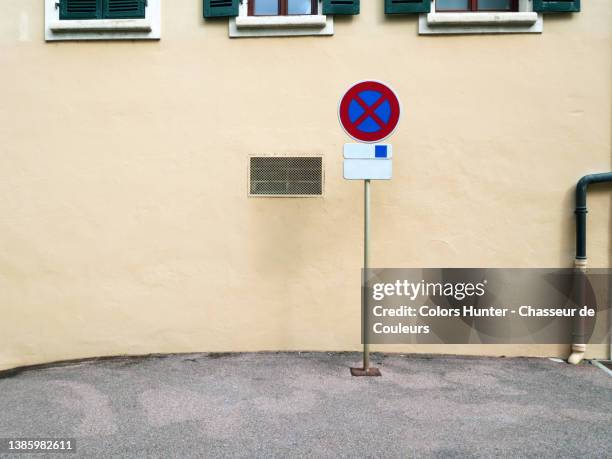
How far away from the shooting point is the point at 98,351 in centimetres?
509

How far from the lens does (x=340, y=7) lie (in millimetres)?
4891

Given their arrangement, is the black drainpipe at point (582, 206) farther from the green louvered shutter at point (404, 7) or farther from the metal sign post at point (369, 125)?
the green louvered shutter at point (404, 7)

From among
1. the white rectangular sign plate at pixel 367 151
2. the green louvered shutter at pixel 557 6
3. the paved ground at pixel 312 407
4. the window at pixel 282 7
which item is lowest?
the paved ground at pixel 312 407

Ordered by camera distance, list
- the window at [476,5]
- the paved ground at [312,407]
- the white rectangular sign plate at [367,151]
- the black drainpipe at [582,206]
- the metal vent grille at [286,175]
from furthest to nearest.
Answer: the window at [476,5], the metal vent grille at [286,175], the black drainpipe at [582,206], the white rectangular sign plate at [367,151], the paved ground at [312,407]

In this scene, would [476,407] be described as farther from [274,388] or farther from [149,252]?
[149,252]

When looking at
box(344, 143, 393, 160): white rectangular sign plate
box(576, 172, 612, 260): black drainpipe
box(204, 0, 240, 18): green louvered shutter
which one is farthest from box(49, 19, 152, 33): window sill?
box(576, 172, 612, 260): black drainpipe

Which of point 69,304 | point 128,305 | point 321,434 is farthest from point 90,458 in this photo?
point 69,304

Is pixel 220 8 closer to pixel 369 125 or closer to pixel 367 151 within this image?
pixel 369 125

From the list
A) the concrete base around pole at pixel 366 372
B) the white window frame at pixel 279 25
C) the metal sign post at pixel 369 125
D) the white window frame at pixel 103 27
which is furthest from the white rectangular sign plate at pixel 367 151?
the white window frame at pixel 103 27

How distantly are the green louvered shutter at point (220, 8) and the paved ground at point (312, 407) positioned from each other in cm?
386

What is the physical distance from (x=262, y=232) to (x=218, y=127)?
131 cm

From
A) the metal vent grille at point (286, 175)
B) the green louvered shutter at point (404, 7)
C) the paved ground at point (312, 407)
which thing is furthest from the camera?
the metal vent grille at point (286, 175)

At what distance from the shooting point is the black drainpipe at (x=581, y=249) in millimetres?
4727

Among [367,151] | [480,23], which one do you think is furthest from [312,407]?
[480,23]
